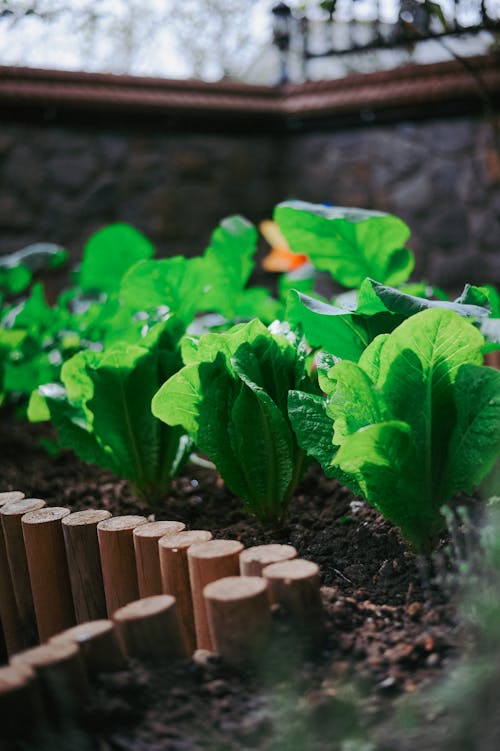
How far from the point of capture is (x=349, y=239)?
1752mm

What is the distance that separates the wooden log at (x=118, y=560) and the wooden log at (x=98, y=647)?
1.09 feet

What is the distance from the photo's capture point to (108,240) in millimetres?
2400

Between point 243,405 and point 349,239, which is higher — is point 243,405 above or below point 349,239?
below

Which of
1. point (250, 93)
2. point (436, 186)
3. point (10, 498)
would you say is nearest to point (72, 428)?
point (10, 498)

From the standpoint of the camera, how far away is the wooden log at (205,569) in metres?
1.15

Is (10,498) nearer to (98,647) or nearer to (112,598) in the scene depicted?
(112,598)

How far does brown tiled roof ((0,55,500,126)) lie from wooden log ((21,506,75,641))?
2.50 metres

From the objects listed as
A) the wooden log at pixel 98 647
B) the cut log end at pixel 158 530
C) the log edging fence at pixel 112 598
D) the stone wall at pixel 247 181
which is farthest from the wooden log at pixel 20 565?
the stone wall at pixel 247 181

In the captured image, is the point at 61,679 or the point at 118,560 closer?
the point at 61,679

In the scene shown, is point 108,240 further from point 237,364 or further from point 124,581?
point 124,581

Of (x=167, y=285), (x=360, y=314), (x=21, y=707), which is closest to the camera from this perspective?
(x=21, y=707)

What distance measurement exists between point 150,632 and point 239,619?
12 cm

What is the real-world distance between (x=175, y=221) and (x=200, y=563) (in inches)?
113

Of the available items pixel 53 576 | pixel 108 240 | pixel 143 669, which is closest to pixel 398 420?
pixel 143 669
